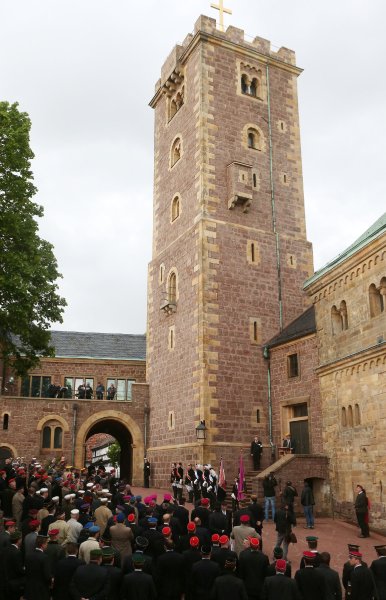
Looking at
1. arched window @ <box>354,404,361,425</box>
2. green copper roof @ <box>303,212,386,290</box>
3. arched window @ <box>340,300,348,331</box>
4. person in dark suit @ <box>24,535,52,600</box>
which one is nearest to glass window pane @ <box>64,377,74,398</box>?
green copper roof @ <box>303,212,386,290</box>

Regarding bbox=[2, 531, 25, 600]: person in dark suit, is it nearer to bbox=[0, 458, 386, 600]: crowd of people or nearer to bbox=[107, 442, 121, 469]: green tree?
bbox=[0, 458, 386, 600]: crowd of people

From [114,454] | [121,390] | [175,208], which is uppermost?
[175,208]

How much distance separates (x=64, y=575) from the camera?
862 centimetres

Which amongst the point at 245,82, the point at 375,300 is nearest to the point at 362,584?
the point at 375,300

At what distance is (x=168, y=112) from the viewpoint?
34.9 metres

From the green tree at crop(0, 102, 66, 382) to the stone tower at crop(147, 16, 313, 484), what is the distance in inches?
337

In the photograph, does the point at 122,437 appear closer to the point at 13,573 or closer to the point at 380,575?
the point at 13,573

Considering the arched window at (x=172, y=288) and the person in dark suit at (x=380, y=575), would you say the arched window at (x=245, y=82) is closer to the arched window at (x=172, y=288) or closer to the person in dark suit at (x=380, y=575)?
the arched window at (x=172, y=288)

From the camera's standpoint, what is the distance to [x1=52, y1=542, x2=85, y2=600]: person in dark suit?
8617 millimetres

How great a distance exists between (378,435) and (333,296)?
18.8 feet

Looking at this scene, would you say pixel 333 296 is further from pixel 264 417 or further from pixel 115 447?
pixel 115 447

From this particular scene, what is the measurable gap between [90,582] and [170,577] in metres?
1.50

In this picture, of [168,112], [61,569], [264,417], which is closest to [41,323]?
[264,417]

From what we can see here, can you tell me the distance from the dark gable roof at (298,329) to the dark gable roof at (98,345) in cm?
1374
